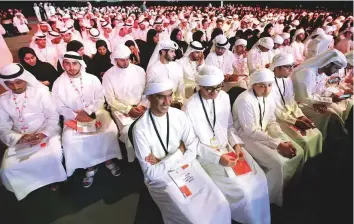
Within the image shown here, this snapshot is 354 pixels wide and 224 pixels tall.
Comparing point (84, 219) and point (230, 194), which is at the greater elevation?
point (230, 194)

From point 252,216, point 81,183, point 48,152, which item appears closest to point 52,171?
point 48,152

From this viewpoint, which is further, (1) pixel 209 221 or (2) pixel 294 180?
(2) pixel 294 180

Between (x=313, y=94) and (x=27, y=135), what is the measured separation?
→ 4126 mm

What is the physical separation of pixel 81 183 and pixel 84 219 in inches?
23.6

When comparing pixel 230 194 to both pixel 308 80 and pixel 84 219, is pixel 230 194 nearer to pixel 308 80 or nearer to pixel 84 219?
pixel 84 219

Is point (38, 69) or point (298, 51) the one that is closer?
point (38, 69)

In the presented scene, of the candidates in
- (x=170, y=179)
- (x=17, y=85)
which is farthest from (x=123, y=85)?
(x=170, y=179)

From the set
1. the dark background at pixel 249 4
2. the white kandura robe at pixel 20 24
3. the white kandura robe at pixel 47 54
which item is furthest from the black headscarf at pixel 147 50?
the dark background at pixel 249 4

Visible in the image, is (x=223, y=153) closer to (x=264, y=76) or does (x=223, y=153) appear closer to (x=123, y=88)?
(x=264, y=76)

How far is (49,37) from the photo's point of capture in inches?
272

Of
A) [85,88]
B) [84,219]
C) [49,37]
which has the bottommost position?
[84,219]

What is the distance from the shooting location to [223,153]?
104 inches

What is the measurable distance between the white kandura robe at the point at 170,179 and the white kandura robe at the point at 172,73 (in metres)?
1.70

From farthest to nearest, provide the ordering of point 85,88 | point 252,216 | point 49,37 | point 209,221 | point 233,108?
1. point 49,37
2. point 85,88
3. point 233,108
4. point 252,216
5. point 209,221
